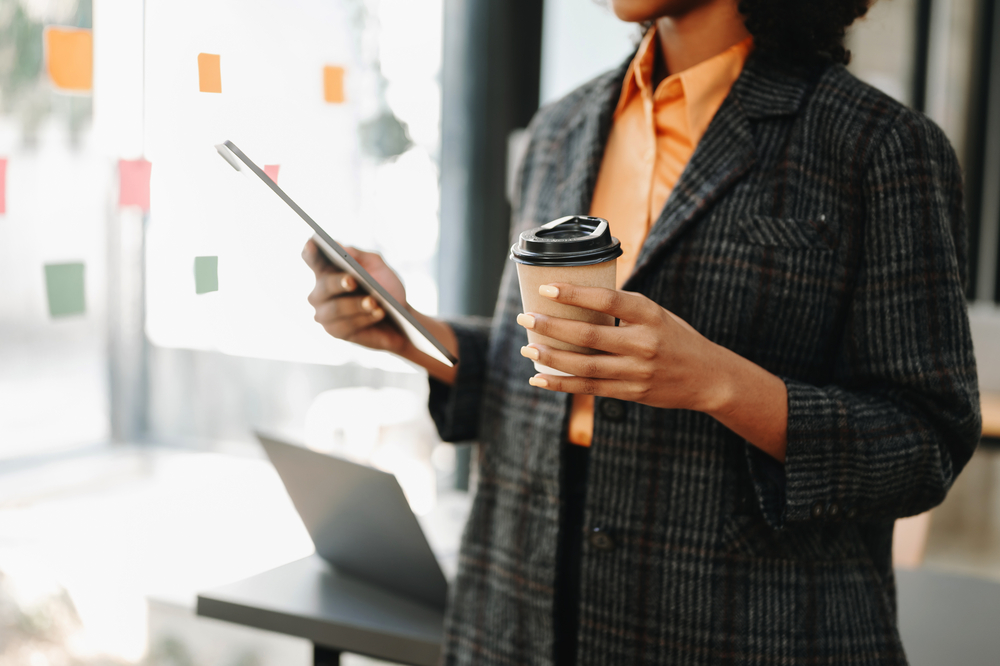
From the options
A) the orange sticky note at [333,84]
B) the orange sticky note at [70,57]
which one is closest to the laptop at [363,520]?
the orange sticky note at [70,57]

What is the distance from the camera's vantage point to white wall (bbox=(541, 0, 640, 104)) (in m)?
3.03

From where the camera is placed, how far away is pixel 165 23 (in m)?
2.14

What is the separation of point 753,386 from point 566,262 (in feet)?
0.79

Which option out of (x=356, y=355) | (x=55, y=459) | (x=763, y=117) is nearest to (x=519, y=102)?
(x=356, y=355)

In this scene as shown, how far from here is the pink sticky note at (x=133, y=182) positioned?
221 centimetres

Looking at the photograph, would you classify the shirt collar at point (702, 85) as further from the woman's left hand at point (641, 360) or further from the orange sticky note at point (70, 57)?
the orange sticky note at point (70, 57)

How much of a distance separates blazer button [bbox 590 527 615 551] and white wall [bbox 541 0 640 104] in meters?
2.42

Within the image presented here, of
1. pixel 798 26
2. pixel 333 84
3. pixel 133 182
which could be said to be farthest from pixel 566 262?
pixel 333 84

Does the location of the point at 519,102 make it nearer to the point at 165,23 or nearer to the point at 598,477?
the point at 165,23

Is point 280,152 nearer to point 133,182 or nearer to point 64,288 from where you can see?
point 133,182

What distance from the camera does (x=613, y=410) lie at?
0.81 meters

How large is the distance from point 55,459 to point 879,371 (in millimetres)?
2123

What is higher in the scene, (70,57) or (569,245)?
(70,57)

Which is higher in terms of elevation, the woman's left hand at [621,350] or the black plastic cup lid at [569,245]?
the black plastic cup lid at [569,245]
